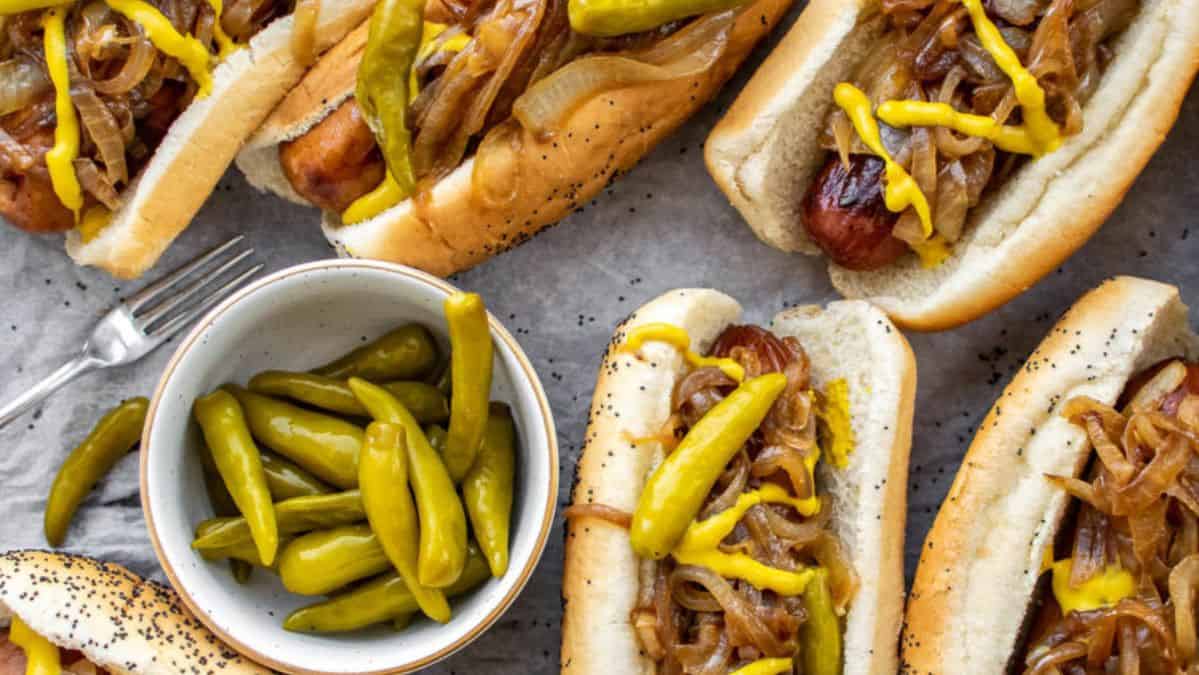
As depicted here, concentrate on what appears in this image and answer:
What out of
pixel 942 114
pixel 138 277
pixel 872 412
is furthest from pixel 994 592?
pixel 138 277

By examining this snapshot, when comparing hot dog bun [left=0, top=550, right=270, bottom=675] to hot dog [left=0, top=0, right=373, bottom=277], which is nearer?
hot dog bun [left=0, top=550, right=270, bottom=675]

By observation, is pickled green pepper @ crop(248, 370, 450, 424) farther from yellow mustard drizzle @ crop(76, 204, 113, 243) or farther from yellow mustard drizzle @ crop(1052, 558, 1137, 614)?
yellow mustard drizzle @ crop(1052, 558, 1137, 614)

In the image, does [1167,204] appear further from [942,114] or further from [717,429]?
[717,429]

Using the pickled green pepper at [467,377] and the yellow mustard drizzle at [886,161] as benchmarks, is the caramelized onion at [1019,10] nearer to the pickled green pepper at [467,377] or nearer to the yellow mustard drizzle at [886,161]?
the yellow mustard drizzle at [886,161]

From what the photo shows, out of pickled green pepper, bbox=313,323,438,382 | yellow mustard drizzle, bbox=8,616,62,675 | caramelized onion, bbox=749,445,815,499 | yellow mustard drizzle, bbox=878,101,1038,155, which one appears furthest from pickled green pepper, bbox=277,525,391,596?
yellow mustard drizzle, bbox=878,101,1038,155

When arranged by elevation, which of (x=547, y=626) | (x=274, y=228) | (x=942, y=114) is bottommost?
(x=547, y=626)

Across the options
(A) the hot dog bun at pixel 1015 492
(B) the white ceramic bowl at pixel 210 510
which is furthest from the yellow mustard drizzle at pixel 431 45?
(A) the hot dog bun at pixel 1015 492
